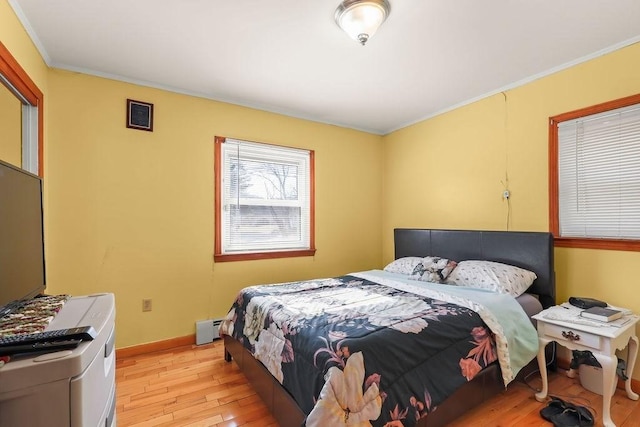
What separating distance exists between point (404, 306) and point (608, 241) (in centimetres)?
164

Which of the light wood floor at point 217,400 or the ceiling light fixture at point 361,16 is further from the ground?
the ceiling light fixture at point 361,16

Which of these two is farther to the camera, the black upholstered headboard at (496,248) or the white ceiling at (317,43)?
the black upholstered headboard at (496,248)

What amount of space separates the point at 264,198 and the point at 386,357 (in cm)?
233

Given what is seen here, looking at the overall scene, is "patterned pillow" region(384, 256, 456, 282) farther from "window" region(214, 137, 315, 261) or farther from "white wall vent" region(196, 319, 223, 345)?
"white wall vent" region(196, 319, 223, 345)

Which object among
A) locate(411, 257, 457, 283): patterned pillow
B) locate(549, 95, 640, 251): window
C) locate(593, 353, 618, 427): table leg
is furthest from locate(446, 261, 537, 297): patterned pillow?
locate(593, 353, 618, 427): table leg

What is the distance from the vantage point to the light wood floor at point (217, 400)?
180 centimetres

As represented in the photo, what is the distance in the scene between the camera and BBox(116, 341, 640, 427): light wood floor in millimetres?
1804

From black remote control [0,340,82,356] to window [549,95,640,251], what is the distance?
319cm

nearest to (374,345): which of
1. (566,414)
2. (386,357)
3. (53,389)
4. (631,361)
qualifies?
(386,357)

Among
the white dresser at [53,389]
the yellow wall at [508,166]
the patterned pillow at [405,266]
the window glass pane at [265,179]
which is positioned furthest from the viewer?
the window glass pane at [265,179]

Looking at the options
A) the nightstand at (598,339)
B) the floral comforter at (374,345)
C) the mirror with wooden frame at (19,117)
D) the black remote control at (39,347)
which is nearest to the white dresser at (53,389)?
the black remote control at (39,347)

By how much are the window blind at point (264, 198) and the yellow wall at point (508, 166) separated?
1.33 m

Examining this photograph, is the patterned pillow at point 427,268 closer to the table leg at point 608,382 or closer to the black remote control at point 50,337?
the table leg at point 608,382

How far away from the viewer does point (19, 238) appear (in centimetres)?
128
